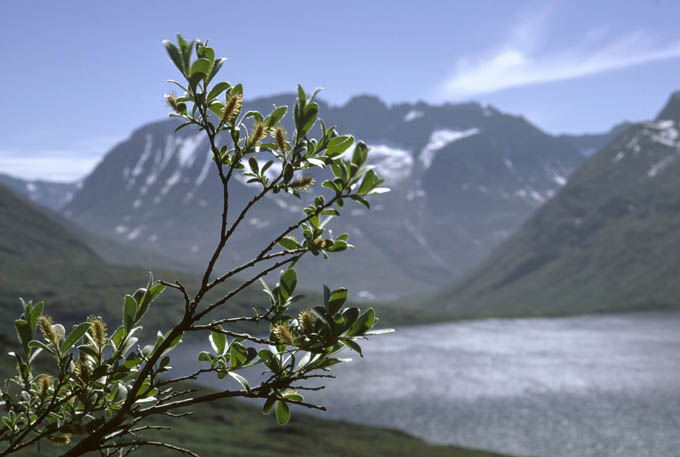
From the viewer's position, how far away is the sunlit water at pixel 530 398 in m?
98.8

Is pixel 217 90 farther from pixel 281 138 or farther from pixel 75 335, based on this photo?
pixel 75 335

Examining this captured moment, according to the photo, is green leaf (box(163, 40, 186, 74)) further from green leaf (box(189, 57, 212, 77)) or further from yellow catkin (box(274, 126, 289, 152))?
yellow catkin (box(274, 126, 289, 152))

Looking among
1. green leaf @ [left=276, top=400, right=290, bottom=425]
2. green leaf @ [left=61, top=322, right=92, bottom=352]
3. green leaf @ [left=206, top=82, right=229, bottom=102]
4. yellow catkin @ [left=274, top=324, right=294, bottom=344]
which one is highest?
green leaf @ [left=206, top=82, right=229, bottom=102]

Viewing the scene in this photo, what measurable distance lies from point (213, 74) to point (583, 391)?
143 m

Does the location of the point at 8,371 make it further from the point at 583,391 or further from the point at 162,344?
the point at 162,344

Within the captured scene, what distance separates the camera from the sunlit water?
98750mm

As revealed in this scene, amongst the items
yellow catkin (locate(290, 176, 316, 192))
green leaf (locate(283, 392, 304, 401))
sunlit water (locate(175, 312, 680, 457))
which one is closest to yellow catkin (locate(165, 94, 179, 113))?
yellow catkin (locate(290, 176, 316, 192))

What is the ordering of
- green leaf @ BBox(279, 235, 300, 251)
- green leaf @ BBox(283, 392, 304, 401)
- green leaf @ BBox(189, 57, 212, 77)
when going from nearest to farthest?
green leaf @ BBox(189, 57, 212, 77) → green leaf @ BBox(283, 392, 304, 401) → green leaf @ BBox(279, 235, 300, 251)

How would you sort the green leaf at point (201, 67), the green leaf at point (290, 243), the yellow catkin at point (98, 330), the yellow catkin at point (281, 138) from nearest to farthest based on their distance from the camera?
1. the green leaf at point (201, 67)
2. the yellow catkin at point (98, 330)
3. the yellow catkin at point (281, 138)
4. the green leaf at point (290, 243)

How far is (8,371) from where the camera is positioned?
108562 mm

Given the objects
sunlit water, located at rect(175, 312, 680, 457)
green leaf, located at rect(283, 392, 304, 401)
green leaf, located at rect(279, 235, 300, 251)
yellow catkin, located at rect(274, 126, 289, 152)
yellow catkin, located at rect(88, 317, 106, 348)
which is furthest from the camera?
sunlit water, located at rect(175, 312, 680, 457)

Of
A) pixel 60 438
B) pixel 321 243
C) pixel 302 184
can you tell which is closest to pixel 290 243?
pixel 321 243

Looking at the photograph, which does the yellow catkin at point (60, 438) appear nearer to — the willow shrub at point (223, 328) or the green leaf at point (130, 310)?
the willow shrub at point (223, 328)

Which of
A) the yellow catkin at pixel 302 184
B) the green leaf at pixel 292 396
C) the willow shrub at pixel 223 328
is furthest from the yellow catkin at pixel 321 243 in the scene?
the green leaf at pixel 292 396
